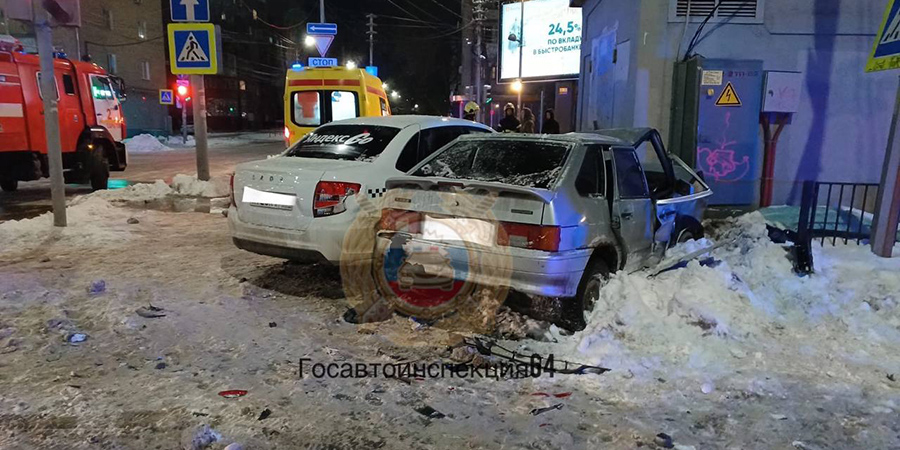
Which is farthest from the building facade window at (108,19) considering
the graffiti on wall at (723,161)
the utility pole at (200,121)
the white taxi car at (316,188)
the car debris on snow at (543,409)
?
the car debris on snow at (543,409)

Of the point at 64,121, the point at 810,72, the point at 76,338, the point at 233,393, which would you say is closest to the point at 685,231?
the point at 233,393

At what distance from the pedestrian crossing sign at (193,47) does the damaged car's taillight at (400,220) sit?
697 cm

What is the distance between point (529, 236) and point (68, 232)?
644 centimetres

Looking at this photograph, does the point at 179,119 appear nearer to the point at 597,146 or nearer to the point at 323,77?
the point at 323,77

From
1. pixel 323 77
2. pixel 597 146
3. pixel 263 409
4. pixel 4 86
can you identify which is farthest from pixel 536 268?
pixel 4 86

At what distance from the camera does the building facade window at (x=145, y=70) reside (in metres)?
38.8

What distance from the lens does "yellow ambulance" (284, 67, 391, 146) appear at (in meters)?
13.1

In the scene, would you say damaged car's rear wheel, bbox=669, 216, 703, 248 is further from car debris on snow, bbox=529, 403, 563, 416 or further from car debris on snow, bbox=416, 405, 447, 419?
car debris on snow, bbox=416, 405, 447, 419

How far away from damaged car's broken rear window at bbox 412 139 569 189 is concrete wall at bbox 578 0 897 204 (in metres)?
5.47

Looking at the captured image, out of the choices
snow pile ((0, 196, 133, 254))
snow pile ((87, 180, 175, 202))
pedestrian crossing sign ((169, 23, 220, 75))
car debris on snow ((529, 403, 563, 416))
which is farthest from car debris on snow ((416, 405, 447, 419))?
snow pile ((87, 180, 175, 202))

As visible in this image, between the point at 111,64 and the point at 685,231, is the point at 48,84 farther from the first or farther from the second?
the point at 111,64

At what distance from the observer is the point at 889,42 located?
5633mm

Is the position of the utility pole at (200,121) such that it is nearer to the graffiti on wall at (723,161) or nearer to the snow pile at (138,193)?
the snow pile at (138,193)

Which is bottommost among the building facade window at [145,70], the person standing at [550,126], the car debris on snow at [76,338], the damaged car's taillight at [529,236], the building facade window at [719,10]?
the car debris on snow at [76,338]
